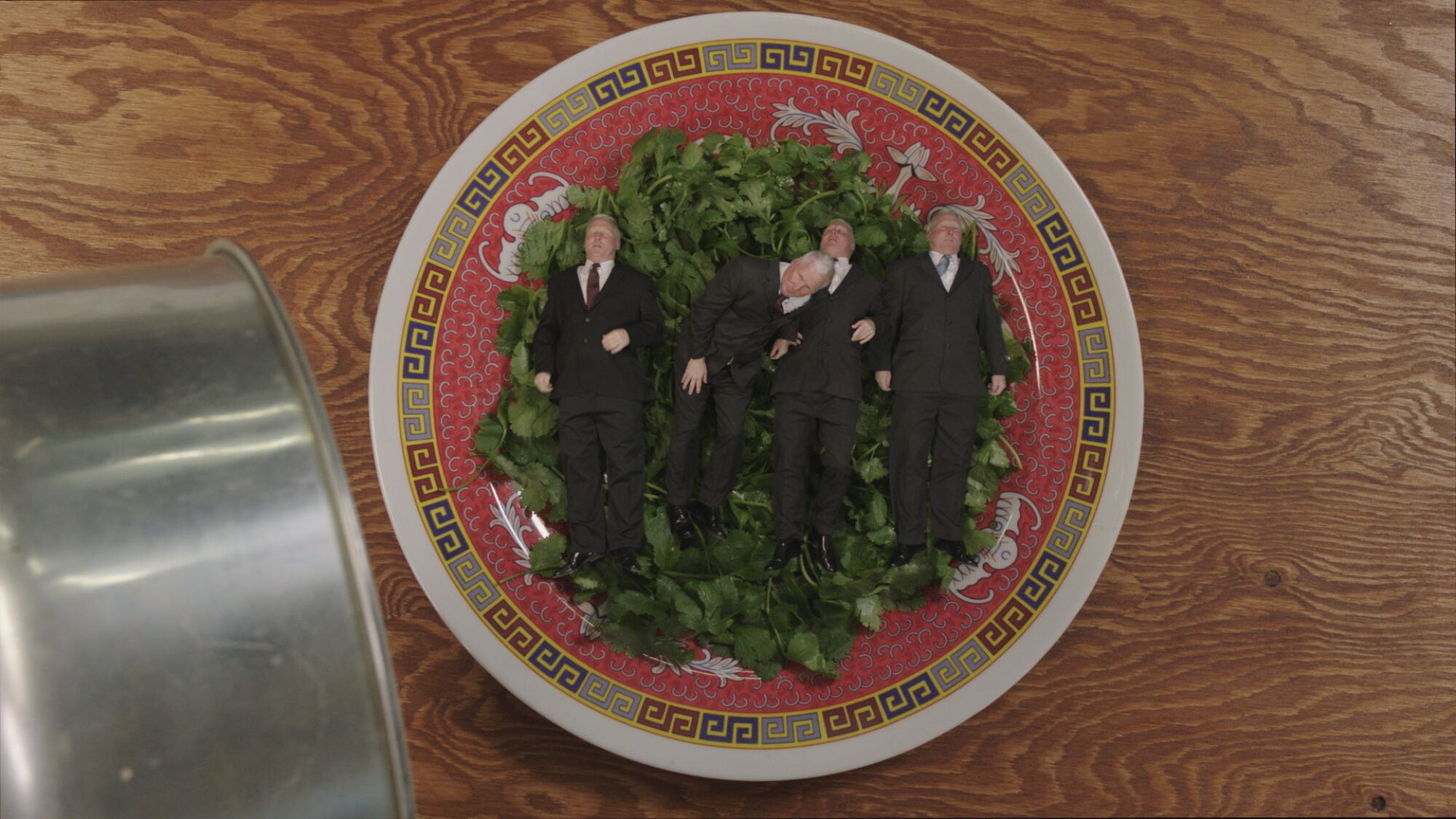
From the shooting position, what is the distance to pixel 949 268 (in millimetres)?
1541

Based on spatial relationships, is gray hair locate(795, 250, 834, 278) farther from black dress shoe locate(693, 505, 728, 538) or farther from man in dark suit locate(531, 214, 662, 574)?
black dress shoe locate(693, 505, 728, 538)

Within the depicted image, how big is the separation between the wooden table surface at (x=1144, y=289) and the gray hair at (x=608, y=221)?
324 mm

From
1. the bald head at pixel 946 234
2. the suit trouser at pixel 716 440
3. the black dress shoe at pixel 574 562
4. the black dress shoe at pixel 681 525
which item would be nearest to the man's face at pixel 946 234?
the bald head at pixel 946 234

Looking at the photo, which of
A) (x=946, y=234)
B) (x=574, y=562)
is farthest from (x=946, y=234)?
(x=574, y=562)

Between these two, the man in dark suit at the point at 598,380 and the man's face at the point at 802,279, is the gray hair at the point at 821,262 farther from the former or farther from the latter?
the man in dark suit at the point at 598,380

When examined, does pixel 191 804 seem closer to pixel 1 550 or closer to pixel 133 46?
pixel 1 550

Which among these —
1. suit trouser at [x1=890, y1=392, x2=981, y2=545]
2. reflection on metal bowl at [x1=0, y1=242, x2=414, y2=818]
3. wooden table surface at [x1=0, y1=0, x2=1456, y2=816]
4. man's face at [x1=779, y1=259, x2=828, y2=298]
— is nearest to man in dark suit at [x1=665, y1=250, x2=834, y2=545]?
man's face at [x1=779, y1=259, x2=828, y2=298]

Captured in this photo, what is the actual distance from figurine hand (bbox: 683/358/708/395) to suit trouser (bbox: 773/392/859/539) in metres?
0.14

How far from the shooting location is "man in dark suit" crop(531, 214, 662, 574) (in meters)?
1.50

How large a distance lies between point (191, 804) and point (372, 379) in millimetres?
881

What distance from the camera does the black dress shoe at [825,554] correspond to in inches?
62.9

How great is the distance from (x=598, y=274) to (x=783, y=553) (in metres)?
0.58

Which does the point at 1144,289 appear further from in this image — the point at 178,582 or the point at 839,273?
the point at 178,582

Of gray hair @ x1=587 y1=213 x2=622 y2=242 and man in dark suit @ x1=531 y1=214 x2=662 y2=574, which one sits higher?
gray hair @ x1=587 y1=213 x2=622 y2=242
